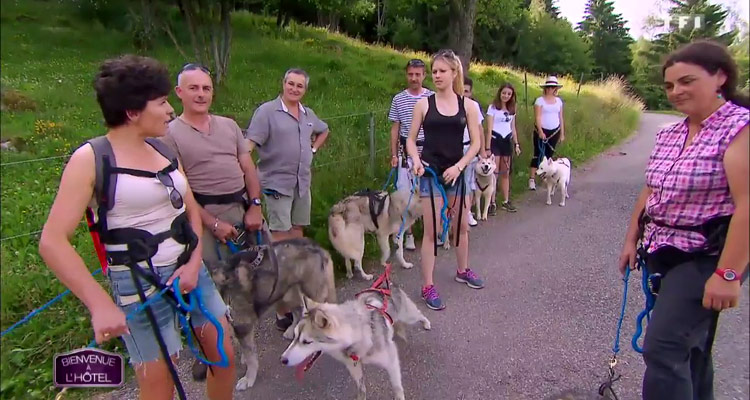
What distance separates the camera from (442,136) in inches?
147

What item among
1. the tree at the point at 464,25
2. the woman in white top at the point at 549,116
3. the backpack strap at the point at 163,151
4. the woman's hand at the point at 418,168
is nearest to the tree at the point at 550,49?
the tree at the point at 464,25

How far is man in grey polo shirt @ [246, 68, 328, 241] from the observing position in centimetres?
361

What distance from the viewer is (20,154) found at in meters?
2.45

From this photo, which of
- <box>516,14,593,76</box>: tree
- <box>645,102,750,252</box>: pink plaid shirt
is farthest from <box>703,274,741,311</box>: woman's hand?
<box>516,14,593,76</box>: tree

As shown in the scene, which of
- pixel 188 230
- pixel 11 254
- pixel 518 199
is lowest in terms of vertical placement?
pixel 518 199

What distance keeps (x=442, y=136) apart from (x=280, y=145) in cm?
128

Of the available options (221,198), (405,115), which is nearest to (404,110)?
(405,115)

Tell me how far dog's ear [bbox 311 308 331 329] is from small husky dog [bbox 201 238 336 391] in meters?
0.56

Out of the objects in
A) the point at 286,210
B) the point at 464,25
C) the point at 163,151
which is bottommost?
the point at 286,210

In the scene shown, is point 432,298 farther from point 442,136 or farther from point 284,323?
point 442,136

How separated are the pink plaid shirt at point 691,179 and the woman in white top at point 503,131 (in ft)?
15.6

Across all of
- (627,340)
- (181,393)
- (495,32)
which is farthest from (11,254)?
(495,32)

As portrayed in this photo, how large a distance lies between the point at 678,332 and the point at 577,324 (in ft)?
6.65

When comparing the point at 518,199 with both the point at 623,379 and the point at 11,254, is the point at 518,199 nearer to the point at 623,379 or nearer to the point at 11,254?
the point at 623,379
